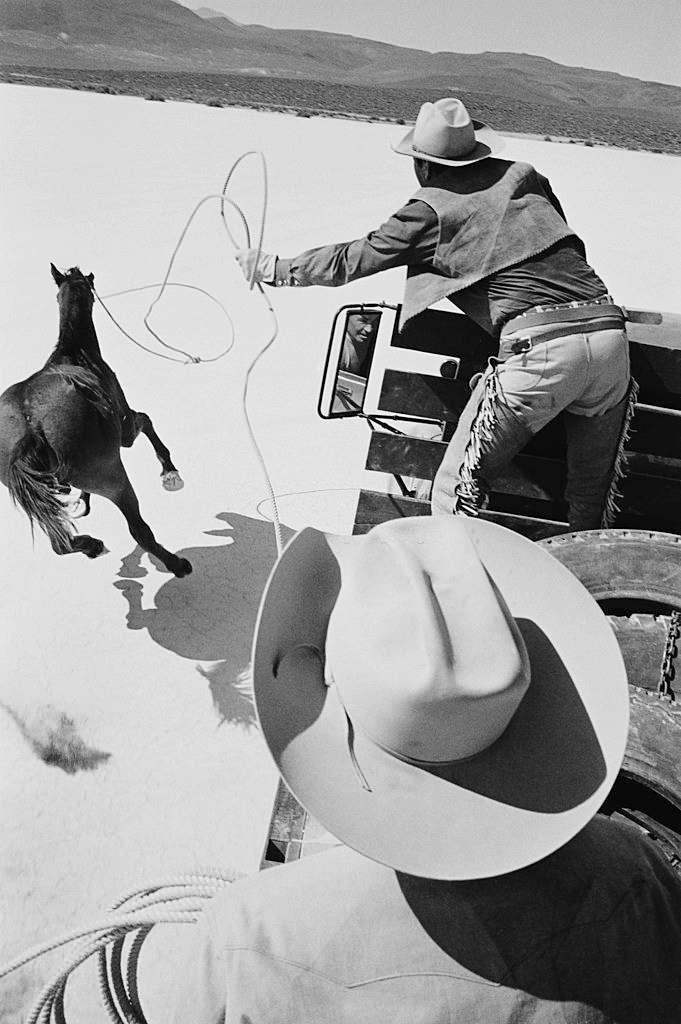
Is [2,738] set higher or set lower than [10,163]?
lower

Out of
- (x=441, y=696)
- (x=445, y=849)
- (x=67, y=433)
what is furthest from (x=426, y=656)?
(x=67, y=433)

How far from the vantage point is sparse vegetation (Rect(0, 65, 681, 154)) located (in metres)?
12.9

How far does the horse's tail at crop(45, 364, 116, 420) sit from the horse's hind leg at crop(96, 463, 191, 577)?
0.68 feet

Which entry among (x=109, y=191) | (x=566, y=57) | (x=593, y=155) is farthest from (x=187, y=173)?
(x=566, y=57)

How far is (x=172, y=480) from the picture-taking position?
3.46 metres

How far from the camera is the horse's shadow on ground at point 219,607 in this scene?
8.83ft

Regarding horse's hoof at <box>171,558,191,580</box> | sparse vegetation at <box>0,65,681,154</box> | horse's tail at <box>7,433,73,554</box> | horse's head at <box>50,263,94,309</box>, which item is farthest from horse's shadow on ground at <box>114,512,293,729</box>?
sparse vegetation at <box>0,65,681,154</box>

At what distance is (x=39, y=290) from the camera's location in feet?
16.8

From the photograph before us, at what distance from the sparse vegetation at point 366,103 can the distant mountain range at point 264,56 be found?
24.5 inches

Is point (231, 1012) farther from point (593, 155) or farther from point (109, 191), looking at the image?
point (593, 155)

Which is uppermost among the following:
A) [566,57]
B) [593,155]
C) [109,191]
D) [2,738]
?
[566,57]

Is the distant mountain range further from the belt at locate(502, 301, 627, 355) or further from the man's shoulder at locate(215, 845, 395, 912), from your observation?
the man's shoulder at locate(215, 845, 395, 912)

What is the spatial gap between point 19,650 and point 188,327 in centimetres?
270

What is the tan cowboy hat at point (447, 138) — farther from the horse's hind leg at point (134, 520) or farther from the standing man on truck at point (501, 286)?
the horse's hind leg at point (134, 520)
